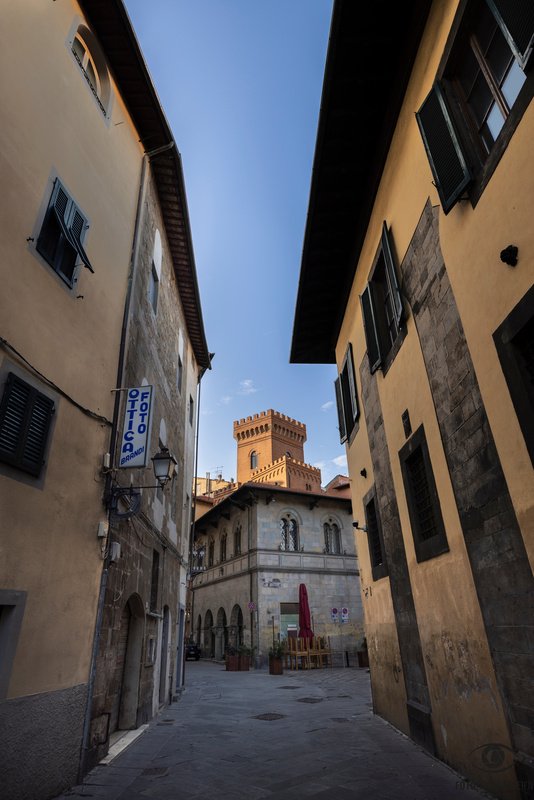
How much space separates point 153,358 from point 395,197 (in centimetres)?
581

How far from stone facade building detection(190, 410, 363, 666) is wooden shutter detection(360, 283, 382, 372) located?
651 inches

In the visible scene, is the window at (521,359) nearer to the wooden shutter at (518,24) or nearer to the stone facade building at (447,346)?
the stone facade building at (447,346)

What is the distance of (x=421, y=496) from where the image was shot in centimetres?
637

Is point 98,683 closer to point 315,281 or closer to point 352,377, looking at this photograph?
point 352,377

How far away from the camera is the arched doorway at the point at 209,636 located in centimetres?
2859

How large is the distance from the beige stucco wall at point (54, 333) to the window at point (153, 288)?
2.76m

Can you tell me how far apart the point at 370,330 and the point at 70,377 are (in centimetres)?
493

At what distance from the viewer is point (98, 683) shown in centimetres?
573

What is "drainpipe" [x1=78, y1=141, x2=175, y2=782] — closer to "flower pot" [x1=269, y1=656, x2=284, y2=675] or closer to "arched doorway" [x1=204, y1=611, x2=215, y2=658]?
"flower pot" [x1=269, y1=656, x2=284, y2=675]

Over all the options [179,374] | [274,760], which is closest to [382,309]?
[274,760]

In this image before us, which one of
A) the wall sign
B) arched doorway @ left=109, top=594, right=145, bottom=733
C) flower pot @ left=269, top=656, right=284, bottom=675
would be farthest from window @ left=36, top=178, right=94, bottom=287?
flower pot @ left=269, top=656, right=284, bottom=675

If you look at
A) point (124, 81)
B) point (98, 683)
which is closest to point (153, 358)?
point (124, 81)

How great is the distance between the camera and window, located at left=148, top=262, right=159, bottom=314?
10.0 meters

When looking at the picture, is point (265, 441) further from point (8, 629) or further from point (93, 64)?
point (8, 629)
